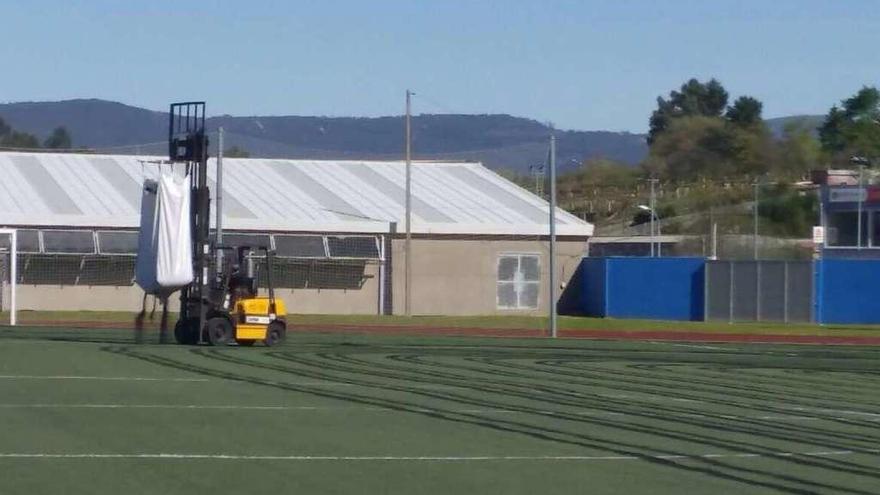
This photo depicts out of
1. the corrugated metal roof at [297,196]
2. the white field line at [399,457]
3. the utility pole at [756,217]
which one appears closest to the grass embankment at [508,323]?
the corrugated metal roof at [297,196]

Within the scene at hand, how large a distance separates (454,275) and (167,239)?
23.5m

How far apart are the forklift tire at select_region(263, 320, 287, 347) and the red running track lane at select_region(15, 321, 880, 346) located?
872cm

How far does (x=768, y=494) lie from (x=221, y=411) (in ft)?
23.0

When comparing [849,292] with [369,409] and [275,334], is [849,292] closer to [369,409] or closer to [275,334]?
[275,334]

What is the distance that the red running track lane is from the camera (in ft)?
134

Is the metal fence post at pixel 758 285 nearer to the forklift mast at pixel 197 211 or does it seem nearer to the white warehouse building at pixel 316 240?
the white warehouse building at pixel 316 240

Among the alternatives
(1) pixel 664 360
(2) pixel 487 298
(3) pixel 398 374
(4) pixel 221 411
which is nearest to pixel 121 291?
(2) pixel 487 298

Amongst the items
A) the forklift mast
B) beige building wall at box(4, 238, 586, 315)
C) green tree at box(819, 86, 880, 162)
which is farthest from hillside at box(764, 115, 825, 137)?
the forklift mast

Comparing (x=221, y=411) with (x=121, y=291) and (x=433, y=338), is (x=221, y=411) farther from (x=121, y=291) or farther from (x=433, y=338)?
(x=121, y=291)

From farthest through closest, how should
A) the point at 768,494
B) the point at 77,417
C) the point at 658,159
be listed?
the point at 658,159, the point at 77,417, the point at 768,494

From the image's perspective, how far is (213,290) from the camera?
103 feet

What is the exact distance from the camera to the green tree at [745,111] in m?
121

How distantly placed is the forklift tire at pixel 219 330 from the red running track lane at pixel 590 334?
9.50 meters

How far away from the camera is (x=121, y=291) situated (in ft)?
163
